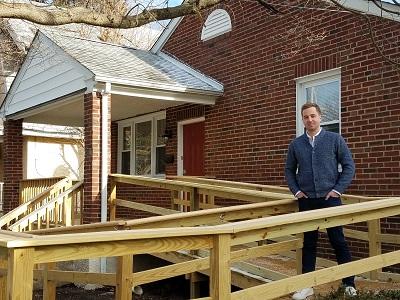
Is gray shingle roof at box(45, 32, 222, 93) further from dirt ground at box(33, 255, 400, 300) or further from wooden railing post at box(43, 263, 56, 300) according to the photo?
wooden railing post at box(43, 263, 56, 300)

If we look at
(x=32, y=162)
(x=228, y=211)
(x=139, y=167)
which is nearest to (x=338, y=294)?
(x=228, y=211)

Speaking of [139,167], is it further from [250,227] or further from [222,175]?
[250,227]

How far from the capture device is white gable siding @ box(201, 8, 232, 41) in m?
10.3

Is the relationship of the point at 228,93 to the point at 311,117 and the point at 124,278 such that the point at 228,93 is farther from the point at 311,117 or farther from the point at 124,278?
the point at 124,278

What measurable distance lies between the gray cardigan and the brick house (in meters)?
2.53

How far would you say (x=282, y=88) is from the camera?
888 cm

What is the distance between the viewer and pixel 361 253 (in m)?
7.37

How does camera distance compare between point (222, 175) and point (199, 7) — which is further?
point (222, 175)

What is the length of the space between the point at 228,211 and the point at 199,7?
7.99ft

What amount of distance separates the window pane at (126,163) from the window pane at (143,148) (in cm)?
29

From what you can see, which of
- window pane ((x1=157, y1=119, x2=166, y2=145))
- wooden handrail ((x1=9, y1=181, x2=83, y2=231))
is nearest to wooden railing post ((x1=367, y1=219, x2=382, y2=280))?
wooden handrail ((x1=9, y1=181, x2=83, y2=231))

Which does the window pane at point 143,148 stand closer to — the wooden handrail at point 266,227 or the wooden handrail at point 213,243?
the wooden handrail at point 213,243

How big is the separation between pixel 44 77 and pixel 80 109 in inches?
40.7

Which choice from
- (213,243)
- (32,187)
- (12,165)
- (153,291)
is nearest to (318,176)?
(213,243)
